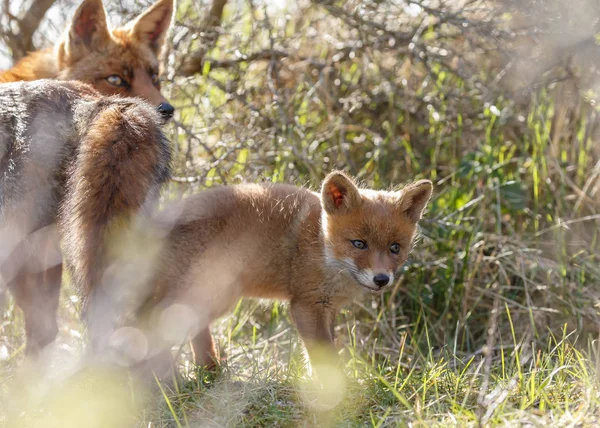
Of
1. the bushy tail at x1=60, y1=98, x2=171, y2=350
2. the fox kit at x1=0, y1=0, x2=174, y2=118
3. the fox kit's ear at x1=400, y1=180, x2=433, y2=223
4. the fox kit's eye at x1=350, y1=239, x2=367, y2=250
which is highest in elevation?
the fox kit at x1=0, y1=0, x2=174, y2=118

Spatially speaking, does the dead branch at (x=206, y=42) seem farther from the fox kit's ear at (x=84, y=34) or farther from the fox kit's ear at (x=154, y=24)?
the fox kit's ear at (x=84, y=34)

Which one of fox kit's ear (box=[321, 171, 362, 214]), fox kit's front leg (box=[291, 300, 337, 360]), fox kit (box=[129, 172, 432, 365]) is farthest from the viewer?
fox kit's ear (box=[321, 171, 362, 214])

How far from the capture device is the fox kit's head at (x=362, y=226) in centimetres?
→ 367

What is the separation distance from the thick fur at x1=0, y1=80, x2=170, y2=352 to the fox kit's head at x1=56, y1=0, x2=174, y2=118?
96 centimetres

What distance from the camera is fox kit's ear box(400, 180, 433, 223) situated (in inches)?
147

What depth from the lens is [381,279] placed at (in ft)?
11.4

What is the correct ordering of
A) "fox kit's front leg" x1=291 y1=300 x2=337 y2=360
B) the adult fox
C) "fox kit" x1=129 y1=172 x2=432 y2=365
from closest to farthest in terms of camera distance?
the adult fox → "fox kit" x1=129 y1=172 x2=432 y2=365 → "fox kit's front leg" x1=291 y1=300 x2=337 y2=360

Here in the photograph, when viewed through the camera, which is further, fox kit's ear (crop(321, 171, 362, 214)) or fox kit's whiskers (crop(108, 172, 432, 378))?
fox kit's ear (crop(321, 171, 362, 214))

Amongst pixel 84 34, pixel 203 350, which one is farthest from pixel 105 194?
pixel 84 34

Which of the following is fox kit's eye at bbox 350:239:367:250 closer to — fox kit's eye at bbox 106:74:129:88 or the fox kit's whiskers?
the fox kit's whiskers

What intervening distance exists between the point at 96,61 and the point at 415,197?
2.32 meters

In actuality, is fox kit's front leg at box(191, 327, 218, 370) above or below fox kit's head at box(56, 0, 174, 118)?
below

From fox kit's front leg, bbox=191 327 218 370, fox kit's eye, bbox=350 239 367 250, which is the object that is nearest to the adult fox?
fox kit's front leg, bbox=191 327 218 370

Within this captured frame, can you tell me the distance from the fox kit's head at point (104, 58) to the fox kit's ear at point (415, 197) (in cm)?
168
